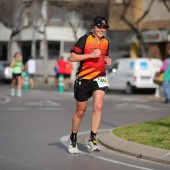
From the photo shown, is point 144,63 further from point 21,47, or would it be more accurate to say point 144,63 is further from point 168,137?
point 21,47

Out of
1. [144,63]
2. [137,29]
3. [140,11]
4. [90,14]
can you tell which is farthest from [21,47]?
[144,63]

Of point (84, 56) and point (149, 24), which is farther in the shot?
point (149, 24)

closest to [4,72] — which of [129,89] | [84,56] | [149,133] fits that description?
[129,89]

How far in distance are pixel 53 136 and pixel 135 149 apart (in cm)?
276

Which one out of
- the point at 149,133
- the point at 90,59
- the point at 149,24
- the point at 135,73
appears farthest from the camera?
the point at 149,24

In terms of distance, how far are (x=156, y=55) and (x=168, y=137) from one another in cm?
3055

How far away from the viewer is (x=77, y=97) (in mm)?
10312

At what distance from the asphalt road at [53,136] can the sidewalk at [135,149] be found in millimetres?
108

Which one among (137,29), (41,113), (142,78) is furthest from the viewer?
(137,29)

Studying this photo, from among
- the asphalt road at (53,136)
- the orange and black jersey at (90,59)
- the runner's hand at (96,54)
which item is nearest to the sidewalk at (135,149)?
the asphalt road at (53,136)

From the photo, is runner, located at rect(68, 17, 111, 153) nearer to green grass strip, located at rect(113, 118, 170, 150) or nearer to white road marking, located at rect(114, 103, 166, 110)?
green grass strip, located at rect(113, 118, 170, 150)

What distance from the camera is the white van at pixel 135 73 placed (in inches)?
1224

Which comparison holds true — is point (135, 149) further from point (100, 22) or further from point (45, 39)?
point (45, 39)

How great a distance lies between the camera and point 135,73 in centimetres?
3109
